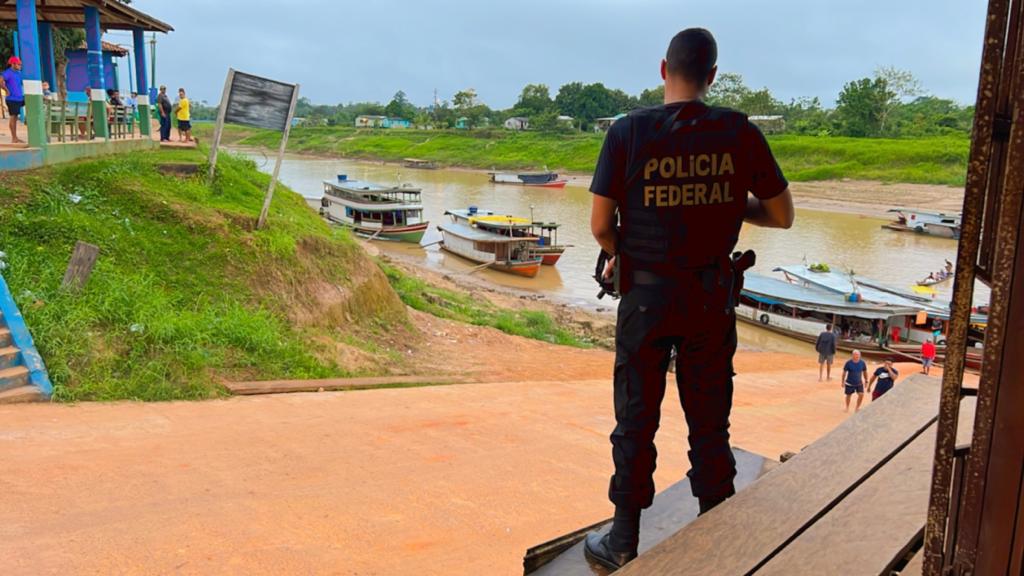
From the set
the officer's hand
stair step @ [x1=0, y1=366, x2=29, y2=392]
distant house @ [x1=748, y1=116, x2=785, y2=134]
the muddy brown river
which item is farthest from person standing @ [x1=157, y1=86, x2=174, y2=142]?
distant house @ [x1=748, y1=116, x2=785, y2=134]

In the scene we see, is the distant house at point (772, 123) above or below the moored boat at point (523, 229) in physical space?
above

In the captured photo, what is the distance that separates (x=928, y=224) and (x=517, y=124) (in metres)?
52.2

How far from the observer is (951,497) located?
1.31 m

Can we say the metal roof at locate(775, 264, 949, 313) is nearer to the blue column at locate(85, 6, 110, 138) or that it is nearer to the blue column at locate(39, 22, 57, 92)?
the blue column at locate(85, 6, 110, 138)

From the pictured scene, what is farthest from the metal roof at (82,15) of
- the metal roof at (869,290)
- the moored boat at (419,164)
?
the moored boat at (419,164)

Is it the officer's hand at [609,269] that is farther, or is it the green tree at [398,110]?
the green tree at [398,110]

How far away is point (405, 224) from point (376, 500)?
25422 mm

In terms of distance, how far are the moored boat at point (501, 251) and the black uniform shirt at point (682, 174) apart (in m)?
22.1

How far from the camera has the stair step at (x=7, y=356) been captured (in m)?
6.07

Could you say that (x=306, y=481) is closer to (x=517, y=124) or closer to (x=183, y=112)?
(x=183, y=112)

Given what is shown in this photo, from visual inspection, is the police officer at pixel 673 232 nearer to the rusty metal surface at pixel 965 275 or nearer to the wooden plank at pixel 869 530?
the wooden plank at pixel 869 530

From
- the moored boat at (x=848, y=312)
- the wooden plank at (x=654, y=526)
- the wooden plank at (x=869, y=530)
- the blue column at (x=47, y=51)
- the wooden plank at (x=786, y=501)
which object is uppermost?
the blue column at (x=47, y=51)

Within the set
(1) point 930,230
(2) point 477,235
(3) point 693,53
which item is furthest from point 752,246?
(3) point 693,53

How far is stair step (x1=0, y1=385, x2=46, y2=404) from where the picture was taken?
229 inches
